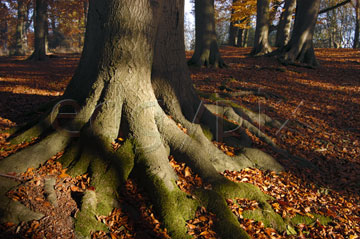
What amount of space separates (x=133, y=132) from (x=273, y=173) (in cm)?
259

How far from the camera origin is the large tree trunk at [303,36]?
12.7 m

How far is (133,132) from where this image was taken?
369 cm

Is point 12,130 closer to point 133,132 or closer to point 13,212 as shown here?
point 13,212

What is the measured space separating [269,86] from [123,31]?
295 inches

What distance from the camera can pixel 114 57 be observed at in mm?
3727

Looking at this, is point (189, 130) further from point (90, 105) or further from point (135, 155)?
point (90, 105)

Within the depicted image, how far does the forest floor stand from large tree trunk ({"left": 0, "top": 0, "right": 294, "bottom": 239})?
14 centimetres

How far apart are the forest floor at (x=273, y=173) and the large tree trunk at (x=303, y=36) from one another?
2.55 m

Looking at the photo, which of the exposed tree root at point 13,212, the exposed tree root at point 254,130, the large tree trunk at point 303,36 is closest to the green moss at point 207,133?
the exposed tree root at point 254,130

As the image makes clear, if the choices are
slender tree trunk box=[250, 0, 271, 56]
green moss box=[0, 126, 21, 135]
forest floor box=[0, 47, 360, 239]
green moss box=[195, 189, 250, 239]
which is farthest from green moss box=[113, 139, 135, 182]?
slender tree trunk box=[250, 0, 271, 56]

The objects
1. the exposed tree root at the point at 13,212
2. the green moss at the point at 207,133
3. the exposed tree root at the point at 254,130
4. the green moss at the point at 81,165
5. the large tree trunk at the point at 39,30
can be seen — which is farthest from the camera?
the large tree trunk at the point at 39,30

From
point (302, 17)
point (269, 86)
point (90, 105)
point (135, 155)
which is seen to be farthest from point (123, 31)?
point (302, 17)

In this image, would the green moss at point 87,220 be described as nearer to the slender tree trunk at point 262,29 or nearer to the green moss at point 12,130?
the green moss at point 12,130

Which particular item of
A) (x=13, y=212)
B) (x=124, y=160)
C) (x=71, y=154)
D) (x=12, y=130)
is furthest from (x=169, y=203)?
(x=12, y=130)
